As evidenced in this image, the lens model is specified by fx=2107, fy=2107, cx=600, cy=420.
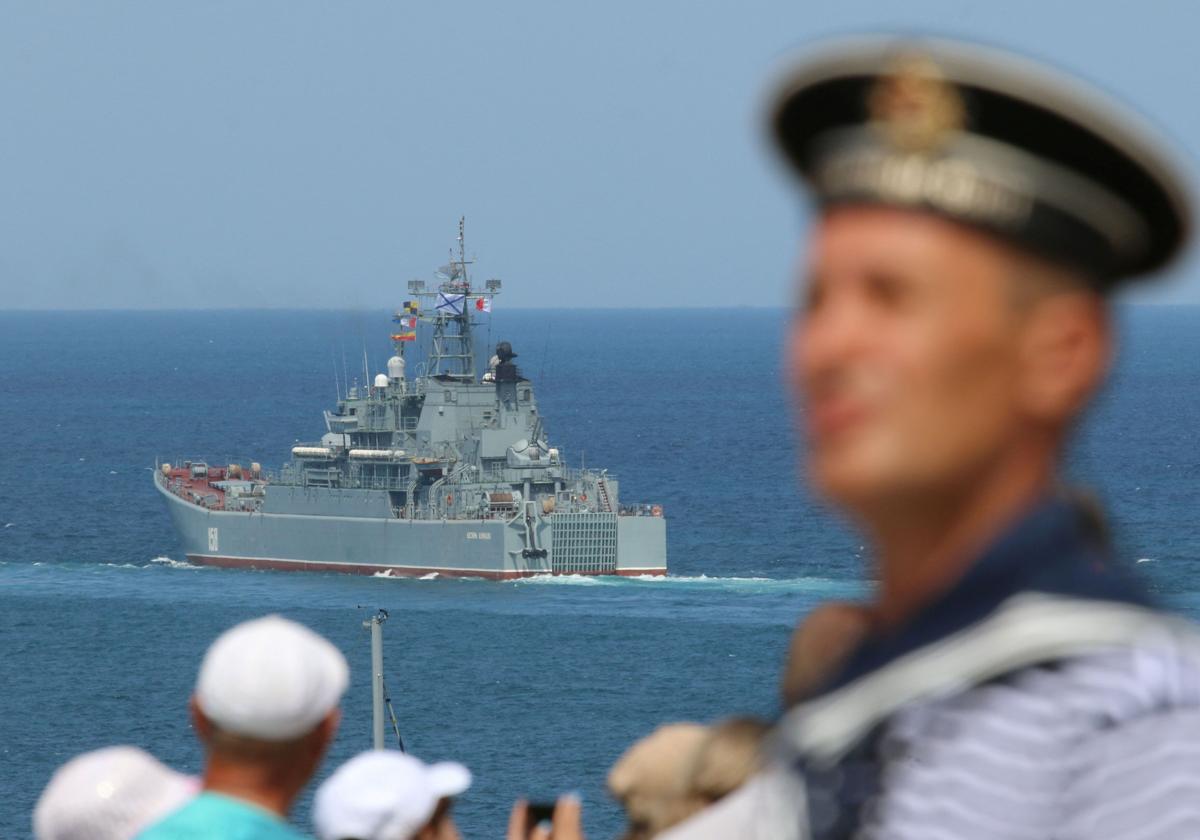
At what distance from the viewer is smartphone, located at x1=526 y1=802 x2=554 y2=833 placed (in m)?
3.49

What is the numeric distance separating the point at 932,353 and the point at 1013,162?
0.57 feet

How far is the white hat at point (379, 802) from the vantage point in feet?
15.5

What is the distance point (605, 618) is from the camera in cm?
7400

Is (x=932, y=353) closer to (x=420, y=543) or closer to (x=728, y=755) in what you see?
(x=728, y=755)

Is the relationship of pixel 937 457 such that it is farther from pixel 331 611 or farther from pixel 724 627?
pixel 331 611

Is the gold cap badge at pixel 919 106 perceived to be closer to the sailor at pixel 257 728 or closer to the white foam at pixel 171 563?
the sailor at pixel 257 728

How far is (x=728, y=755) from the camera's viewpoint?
259 centimetres

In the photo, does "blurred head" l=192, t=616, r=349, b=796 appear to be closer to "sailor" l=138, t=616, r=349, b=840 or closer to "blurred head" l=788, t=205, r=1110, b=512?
"sailor" l=138, t=616, r=349, b=840

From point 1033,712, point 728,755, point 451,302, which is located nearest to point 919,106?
point 1033,712

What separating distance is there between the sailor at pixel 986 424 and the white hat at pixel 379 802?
3024 millimetres

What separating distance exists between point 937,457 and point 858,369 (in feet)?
0.32

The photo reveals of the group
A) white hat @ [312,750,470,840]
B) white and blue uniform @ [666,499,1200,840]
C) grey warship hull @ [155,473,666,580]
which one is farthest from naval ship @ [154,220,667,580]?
white and blue uniform @ [666,499,1200,840]

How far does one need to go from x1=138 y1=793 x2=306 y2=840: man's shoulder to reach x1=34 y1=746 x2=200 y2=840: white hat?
887 millimetres

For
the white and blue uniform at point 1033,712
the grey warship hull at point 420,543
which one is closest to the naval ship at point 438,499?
the grey warship hull at point 420,543
